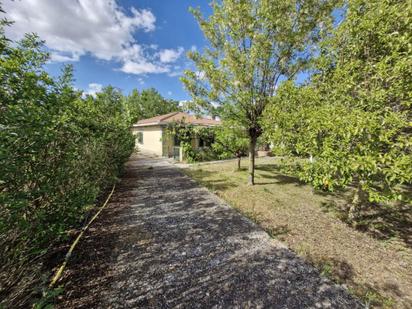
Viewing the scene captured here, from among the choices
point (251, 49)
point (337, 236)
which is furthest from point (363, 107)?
point (251, 49)

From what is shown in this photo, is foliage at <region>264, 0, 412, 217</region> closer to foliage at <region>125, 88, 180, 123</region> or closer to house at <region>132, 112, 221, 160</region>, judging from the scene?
house at <region>132, 112, 221, 160</region>

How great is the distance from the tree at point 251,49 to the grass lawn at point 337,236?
321 centimetres

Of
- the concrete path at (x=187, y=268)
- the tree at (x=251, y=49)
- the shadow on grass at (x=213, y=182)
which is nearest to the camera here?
the concrete path at (x=187, y=268)

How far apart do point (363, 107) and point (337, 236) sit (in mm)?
3209

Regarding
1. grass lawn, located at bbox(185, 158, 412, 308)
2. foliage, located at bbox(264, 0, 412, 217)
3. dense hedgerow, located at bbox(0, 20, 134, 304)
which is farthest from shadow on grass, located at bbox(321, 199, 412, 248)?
dense hedgerow, located at bbox(0, 20, 134, 304)

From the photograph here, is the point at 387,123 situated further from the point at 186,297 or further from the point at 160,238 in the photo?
the point at 160,238

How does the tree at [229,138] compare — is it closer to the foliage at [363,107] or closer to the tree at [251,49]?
the tree at [251,49]

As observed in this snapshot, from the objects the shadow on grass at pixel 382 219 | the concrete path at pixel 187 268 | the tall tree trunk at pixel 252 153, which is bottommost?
the shadow on grass at pixel 382 219

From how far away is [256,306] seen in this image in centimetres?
259

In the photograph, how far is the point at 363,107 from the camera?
3.64 metres

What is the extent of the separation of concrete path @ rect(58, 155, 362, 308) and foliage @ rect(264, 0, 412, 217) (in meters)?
1.85

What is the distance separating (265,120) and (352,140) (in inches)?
105

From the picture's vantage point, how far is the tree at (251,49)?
6152mm

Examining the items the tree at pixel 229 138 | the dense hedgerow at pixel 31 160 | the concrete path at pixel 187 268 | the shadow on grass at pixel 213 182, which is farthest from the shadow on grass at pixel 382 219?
the dense hedgerow at pixel 31 160
